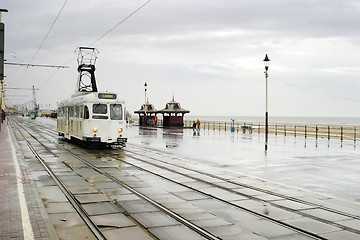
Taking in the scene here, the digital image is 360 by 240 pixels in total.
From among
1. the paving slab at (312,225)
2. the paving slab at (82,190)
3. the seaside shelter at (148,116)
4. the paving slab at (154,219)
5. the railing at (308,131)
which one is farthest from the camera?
the seaside shelter at (148,116)

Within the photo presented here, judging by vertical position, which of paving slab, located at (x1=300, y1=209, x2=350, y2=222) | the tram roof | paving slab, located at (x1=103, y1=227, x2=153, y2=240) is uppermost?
the tram roof

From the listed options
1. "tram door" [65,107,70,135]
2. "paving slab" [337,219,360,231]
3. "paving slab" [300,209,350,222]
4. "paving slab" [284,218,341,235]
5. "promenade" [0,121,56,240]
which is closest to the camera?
"promenade" [0,121,56,240]

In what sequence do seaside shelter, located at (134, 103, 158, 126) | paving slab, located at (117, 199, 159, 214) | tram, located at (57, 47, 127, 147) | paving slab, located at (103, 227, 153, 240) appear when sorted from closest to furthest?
paving slab, located at (103, 227, 153, 240) < paving slab, located at (117, 199, 159, 214) < tram, located at (57, 47, 127, 147) < seaside shelter, located at (134, 103, 158, 126)

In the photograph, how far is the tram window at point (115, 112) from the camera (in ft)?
67.5

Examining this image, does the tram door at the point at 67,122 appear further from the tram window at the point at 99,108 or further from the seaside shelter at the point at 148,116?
the seaside shelter at the point at 148,116

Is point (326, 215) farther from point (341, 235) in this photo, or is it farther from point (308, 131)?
point (308, 131)

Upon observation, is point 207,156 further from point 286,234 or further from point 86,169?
point 286,234

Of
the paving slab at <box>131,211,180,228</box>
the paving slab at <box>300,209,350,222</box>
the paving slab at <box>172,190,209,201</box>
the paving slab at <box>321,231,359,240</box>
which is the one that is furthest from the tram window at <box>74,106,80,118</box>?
the paving slab at <box>321,231,359,240</box>

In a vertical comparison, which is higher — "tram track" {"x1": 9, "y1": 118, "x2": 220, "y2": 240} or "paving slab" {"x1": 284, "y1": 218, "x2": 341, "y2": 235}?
"tram track" {"x1": 9, "y1": 118, "x2": 220, "y2": 240}

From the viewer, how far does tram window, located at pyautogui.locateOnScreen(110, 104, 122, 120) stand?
20.6 meters

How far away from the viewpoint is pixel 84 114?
20.7 m

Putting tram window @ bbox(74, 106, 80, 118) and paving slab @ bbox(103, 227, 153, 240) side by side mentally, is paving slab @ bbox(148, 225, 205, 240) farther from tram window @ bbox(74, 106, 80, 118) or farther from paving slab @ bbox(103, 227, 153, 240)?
tram window @ bbox(74, 106, 80, 118)

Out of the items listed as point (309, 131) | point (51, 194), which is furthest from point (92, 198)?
point (309, 131)

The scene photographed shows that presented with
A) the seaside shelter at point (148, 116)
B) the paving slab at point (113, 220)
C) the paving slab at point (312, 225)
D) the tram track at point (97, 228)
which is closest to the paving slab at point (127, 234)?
the tram track at point (97, 228)
